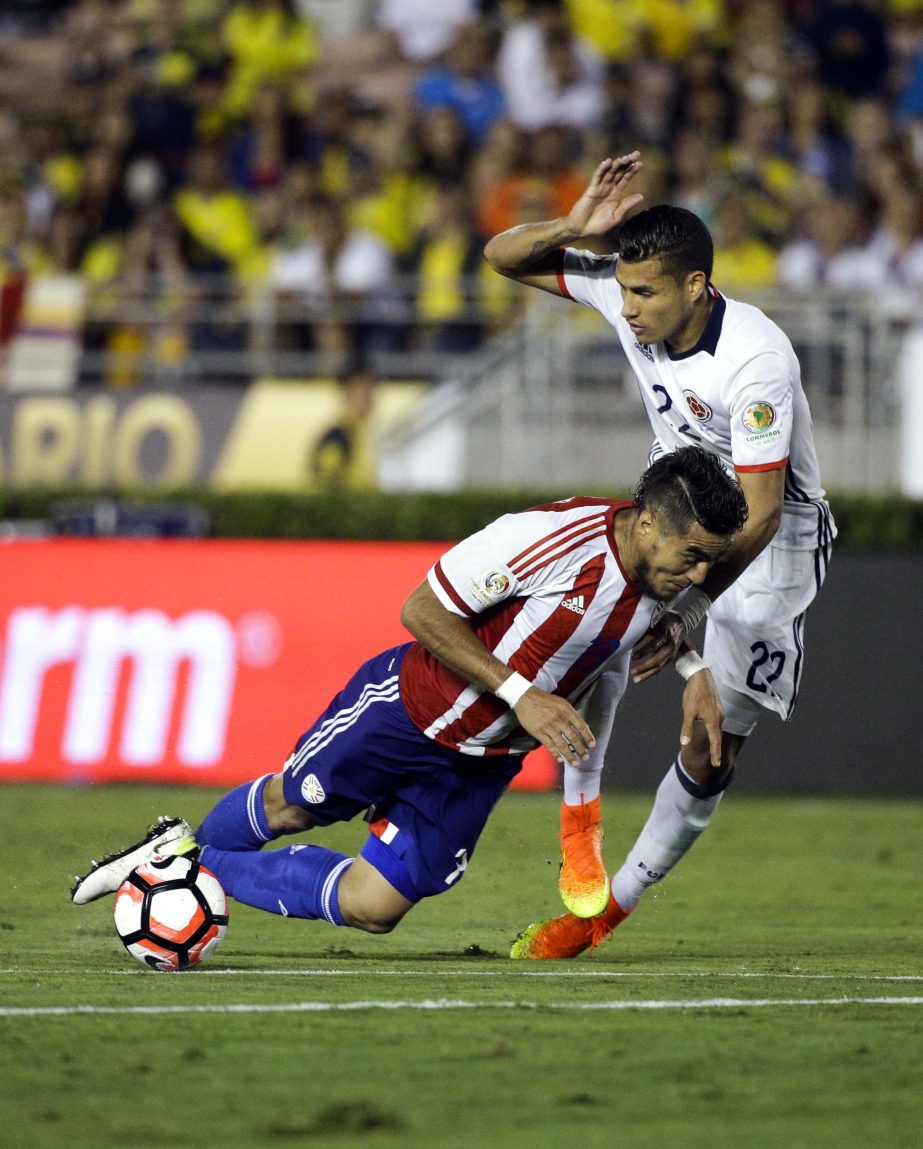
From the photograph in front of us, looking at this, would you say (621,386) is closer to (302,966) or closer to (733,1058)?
(302,966)

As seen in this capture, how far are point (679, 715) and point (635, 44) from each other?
779cm

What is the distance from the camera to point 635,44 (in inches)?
670

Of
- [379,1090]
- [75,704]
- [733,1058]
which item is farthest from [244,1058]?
[75,704]

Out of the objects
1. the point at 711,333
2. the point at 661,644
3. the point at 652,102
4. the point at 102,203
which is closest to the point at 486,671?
the point at 661,644

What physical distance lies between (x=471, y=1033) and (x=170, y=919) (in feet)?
4.75

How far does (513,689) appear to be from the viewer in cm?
538

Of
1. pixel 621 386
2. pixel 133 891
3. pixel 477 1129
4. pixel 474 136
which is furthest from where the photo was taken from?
pixel 474 136

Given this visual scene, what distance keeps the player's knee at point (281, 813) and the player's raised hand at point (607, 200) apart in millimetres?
2091

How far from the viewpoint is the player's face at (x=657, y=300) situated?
19.4 feet

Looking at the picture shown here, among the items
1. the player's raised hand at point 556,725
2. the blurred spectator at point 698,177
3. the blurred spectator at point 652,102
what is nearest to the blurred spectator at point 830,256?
the blurred spectator at point 698,177

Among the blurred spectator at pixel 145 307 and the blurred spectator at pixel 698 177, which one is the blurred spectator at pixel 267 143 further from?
the blurred spectator at pixel 698 177

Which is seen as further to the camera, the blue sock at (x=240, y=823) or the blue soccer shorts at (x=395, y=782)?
the blue sock at (x=240, y=823)

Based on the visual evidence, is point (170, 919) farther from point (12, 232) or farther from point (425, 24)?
point (425, 24)

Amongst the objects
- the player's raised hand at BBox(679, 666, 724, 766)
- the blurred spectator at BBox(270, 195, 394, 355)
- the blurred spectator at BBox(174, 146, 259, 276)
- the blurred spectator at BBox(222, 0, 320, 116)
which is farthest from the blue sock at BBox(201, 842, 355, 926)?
the blurred spectator at BBox(222, 0, 320, 116)
